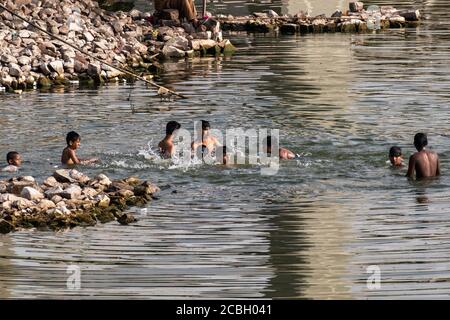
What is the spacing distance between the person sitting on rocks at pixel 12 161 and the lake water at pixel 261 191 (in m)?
0.27

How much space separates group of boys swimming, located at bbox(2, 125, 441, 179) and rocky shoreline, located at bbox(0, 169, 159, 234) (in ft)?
6.86

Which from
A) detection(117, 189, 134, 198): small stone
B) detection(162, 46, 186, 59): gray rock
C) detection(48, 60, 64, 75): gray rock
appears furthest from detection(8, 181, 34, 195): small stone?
detection(162, 46, 186, 59): gray rock

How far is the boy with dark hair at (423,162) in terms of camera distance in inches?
878

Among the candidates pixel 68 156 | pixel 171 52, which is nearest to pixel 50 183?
pixel 68 156

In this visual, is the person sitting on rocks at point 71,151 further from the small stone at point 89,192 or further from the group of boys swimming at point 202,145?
the small stone at point 89,192

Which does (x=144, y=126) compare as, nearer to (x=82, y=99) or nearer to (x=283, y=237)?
(x=82, y=99)

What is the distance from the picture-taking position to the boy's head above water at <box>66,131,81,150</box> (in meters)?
23.8

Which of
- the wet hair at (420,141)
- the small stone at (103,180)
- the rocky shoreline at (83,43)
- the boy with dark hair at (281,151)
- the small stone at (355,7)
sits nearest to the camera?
the small stone at (103,180)

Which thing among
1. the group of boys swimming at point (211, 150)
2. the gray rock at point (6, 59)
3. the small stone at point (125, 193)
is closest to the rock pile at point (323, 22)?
the gray rock at point (6, 59)
